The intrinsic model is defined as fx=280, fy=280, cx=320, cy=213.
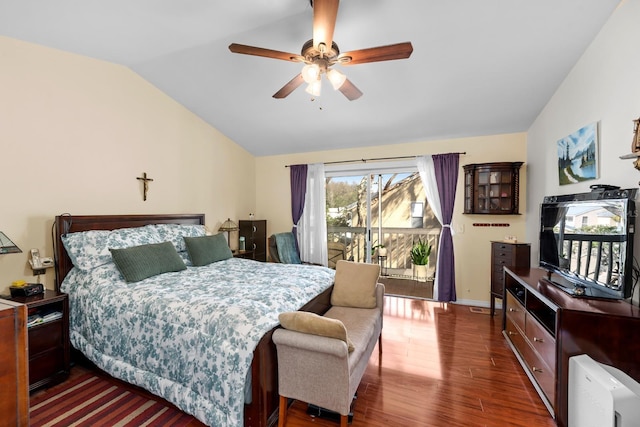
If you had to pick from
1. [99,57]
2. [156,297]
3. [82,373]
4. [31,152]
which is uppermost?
[99,57]

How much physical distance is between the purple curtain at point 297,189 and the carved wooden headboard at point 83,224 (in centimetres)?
208

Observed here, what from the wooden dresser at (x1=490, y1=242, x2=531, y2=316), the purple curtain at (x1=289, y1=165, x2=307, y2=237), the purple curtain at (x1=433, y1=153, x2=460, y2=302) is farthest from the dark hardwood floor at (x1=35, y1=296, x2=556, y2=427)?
the purple curtain at (x1=289, y1=165, x2=307, y2=237)

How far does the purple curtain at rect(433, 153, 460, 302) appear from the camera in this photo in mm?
4102

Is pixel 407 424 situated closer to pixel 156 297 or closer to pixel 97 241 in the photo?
pixel 156 297

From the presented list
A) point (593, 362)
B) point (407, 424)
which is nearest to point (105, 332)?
point (407, 424)

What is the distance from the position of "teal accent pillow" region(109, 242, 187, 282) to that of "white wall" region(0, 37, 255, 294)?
0.76 metres

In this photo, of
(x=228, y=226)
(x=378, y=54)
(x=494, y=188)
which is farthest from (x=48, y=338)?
(x=494, y=188)

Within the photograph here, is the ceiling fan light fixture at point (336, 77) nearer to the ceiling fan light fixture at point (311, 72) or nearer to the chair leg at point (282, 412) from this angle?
the ceiling fan light fixture at point (311, 72)

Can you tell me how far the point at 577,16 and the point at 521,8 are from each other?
1.52 feet

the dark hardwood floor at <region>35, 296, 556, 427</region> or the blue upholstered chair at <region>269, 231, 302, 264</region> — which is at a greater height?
the blue upholstered chair at <region>269, 231, 302, 264</region>

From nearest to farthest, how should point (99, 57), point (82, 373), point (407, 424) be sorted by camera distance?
point (407, 424), point (82, 373), point (99, 57)

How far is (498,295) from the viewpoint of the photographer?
355 centimetres

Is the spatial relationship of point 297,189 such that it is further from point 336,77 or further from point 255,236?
point 336,77

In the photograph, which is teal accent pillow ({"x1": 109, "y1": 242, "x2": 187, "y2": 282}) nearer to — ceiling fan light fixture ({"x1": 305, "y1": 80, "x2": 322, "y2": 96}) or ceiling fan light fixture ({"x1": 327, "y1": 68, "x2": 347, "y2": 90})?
ceiling fan light fixture ({"x1": 305, "y1": 80, "x2": 322, "y2": 96})
